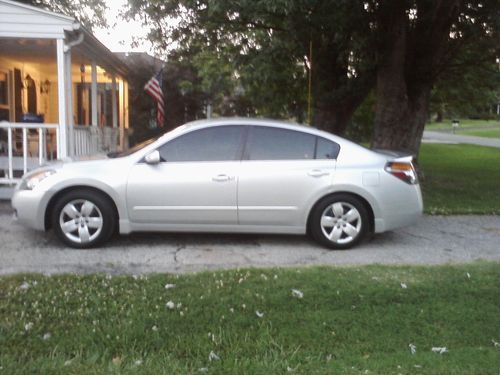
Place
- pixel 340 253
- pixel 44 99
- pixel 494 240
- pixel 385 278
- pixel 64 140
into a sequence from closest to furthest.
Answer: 1. pixel 385 278
2. pixel 340 253
3. pixel 494 240
4. pixel 64 140
5. pixel 44 99

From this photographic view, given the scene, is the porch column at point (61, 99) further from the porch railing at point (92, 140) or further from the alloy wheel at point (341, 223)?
the alloy wheel at point (341, 223)

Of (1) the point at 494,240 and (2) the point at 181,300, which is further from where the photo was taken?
(1) the point at 494,240

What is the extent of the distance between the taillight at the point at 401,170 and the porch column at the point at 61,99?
5.33m

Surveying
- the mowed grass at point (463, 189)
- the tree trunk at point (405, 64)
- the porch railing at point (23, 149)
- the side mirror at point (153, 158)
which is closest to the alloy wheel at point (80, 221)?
the side mirror at point (153, 158)

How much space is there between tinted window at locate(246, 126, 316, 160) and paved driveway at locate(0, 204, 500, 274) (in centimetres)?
108

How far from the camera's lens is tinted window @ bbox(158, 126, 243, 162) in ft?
22.6

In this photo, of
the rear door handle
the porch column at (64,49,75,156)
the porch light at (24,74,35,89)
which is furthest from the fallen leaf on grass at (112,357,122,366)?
the porch light at (24,74,35,89)

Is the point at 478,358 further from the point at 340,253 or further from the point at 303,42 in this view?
the point at 303,42

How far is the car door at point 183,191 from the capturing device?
6699 mm

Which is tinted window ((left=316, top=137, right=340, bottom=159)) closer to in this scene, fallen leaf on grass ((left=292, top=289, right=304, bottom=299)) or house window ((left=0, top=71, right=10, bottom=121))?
fallen leaf on grass ((left=292, top=289, right=304, bottom=299))

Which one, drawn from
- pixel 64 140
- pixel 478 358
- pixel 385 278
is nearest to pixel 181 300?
pixel 385 278

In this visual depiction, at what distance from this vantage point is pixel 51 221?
22.1ft

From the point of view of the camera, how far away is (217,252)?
21.9 ft

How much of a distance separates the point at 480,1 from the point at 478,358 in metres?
9.01
